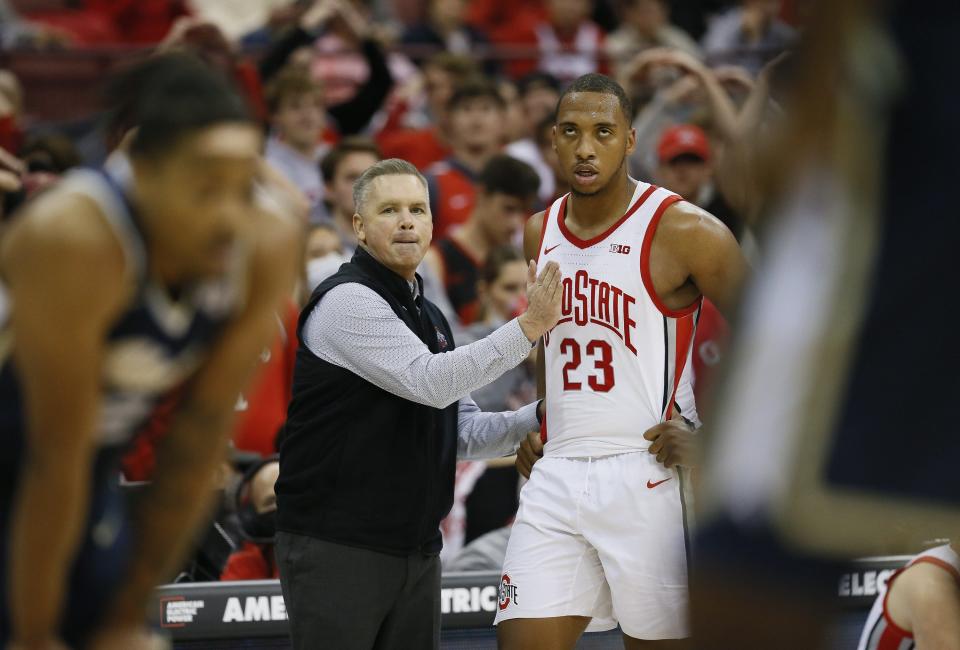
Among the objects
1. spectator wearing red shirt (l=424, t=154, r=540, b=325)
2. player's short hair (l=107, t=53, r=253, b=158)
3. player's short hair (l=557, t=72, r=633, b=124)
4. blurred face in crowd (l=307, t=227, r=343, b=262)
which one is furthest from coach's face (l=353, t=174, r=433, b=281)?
spectator wearing red shirt (l=424, t=154, r=540, b=325)

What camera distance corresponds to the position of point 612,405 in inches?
182

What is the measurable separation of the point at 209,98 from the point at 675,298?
2.43 meters

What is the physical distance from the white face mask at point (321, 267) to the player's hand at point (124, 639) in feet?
13.1

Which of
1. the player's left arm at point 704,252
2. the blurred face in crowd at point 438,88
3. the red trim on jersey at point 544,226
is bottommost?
the player's left arm at point 704,252

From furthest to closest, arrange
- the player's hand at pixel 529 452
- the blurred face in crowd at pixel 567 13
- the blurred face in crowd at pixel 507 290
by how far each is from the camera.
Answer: the blurred face in crowd at pixel 567 13
the blurred face in crowd at pixel 507 290
the player's hand at pixel 529 452

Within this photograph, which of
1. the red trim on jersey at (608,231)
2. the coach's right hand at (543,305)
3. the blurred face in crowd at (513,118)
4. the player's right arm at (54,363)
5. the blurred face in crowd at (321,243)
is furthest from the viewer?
the blurred face in crowd at (513,118)

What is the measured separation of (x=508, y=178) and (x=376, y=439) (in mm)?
3315

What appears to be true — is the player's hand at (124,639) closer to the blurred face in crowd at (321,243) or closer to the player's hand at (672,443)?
the player's hand at (672,443)

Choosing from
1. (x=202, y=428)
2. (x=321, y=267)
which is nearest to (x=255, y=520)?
(x=321, y=267)

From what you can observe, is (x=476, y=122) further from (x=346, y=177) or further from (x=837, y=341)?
(x=837, y=341)

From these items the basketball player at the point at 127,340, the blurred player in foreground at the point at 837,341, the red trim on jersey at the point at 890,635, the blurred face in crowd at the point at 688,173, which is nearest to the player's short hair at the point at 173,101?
the basketball player at the point at 127,340

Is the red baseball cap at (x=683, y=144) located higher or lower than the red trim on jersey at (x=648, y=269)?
higher

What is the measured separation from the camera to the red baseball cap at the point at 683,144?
25.7ft

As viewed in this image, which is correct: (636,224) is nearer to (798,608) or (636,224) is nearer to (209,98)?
(209,98)
